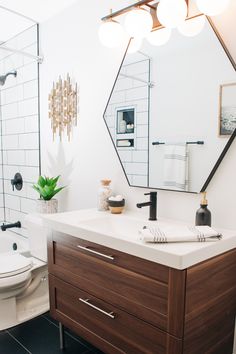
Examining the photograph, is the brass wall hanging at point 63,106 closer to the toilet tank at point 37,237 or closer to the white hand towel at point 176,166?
the toilet tank at point 37,237

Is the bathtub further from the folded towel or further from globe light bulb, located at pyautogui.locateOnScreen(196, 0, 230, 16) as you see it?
globe light bulb, located at pyautogui.locateOnScreen(196, 0, 230, 16)

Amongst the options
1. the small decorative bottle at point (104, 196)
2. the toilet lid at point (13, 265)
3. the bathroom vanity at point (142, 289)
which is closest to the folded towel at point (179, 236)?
the bathroom vanity at point (142, 289)

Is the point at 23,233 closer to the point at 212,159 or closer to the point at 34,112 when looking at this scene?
the point at 34,112

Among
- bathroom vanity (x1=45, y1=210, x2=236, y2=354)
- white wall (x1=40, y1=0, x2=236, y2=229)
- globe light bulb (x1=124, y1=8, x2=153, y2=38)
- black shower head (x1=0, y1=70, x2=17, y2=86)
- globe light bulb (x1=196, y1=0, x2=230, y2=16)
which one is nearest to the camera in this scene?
bathroom vanity (x1=45, y1=210, x2=236, y2=354)

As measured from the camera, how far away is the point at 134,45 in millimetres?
1806

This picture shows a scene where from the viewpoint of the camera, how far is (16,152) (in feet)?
9.77

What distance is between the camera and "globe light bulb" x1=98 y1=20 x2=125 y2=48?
5.69 ft

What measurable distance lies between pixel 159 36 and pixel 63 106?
1.03m

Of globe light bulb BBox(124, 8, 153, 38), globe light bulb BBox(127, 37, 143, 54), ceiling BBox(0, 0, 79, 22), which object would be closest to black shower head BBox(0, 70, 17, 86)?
ceiling BBox(0, 0, 79, 22)

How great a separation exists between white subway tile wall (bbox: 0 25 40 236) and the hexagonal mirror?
105 cm

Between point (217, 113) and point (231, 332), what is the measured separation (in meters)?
1.14

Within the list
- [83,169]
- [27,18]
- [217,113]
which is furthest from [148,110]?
[27,18]

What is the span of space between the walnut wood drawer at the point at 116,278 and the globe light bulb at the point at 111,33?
1.22 m

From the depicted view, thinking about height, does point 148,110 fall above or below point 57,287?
above
